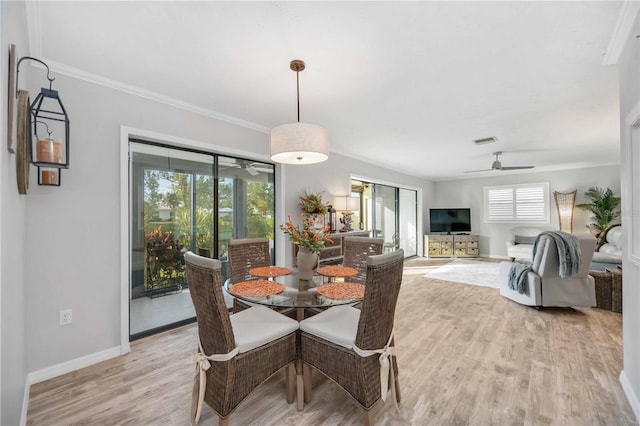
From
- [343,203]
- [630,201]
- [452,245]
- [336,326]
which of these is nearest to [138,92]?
[336,326]

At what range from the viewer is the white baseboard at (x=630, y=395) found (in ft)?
5.70

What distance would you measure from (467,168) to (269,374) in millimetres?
6812

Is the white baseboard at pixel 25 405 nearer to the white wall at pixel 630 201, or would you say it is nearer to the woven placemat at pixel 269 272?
the woven placemat at pixel 269 272

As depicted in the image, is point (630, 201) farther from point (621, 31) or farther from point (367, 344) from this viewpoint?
point (367, 344)

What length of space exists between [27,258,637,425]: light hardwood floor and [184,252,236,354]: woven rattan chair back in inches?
21.9

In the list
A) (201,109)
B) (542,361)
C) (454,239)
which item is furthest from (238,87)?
(454,239)

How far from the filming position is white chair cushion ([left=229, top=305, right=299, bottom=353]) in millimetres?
1672

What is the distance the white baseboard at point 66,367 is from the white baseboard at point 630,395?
380 cm

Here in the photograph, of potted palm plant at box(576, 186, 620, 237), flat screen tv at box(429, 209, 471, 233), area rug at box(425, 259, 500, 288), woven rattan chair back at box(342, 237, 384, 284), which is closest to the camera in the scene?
woven rattan chair back at box(342, 237, 384, 284)

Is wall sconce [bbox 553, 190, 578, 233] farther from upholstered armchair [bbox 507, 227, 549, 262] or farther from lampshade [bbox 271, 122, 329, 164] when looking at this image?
lampshade [bbox 271, 122, 329, 164]

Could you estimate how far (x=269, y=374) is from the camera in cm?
175

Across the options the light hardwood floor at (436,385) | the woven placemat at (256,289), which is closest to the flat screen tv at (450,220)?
the light hardwood floor at (436,385)

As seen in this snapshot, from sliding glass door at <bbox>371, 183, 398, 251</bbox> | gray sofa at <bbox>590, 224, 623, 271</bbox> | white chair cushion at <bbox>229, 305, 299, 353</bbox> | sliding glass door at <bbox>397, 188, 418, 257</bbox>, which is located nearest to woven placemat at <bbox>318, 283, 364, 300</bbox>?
white chair cushion at <bbox>229, 305, 299, 353</bbox>

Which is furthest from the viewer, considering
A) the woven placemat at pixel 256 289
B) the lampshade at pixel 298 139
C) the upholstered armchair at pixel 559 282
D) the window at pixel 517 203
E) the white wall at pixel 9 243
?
the window at pixel 517 203
